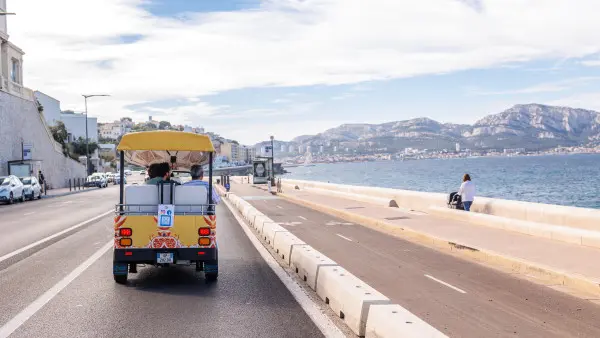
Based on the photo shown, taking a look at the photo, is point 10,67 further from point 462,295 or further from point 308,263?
point 462,295

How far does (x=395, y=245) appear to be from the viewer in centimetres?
1728

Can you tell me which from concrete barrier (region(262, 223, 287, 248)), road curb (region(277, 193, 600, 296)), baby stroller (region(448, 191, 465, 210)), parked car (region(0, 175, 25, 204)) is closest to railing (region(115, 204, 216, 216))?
concrete barrier (region(262, 223, 287, 248))

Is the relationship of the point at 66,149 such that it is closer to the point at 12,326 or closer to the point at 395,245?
the point at 395,245

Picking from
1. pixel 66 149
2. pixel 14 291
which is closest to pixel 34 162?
pixel 66 149

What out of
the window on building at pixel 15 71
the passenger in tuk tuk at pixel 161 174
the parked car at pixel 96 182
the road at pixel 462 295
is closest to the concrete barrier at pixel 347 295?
the road at pixel 462 295

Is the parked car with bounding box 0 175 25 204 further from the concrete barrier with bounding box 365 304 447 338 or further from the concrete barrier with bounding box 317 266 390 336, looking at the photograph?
the concrete barrier with bounding box 365 304 447 338

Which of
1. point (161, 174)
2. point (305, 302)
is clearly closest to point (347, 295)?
point (305, 302)

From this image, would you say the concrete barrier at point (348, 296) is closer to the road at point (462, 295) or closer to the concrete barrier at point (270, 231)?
the road at point (462, 295)

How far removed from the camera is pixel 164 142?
11.2 m

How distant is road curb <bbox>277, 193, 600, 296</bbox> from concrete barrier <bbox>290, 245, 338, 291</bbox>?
13.4 feet

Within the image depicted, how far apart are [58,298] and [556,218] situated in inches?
591

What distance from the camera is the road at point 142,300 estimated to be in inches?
314

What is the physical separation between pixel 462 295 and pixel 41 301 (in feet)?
21.2

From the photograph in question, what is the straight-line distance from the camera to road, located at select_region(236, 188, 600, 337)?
8.12 m
